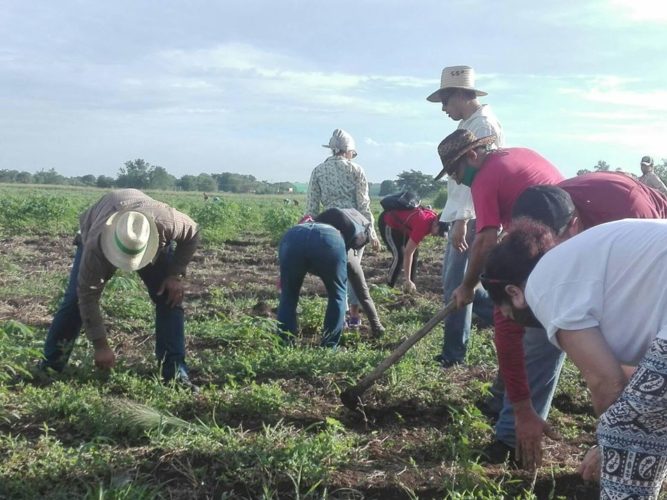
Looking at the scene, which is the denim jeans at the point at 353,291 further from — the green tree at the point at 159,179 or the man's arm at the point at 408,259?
the green tree at the point at 159,179

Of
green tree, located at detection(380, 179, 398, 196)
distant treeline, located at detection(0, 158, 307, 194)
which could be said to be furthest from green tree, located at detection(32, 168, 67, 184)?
green tree, located at detection(380, 179, 398, 196)

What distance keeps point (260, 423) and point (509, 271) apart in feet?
6.95

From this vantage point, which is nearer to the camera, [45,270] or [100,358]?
[100,358]

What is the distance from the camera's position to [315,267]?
17.6ft

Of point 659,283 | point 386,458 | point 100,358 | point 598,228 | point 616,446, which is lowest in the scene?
point 386,458

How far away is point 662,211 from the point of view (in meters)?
3.30

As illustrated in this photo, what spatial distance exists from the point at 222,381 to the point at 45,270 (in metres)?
6.00

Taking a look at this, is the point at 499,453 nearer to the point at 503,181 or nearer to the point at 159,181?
the point at 503,181

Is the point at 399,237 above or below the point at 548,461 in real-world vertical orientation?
above

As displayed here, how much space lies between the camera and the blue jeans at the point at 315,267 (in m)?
5.27

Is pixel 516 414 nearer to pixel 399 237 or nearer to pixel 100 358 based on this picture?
pixel 100 358

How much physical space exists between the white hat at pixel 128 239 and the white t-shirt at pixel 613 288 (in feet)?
7.80

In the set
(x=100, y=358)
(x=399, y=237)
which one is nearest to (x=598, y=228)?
(x=100, y=358)

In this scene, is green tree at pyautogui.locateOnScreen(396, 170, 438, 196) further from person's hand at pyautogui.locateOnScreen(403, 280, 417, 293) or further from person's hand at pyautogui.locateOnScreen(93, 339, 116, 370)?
person's hand at pyautogui.locateOnScreen(93, 339, 116, 370)
